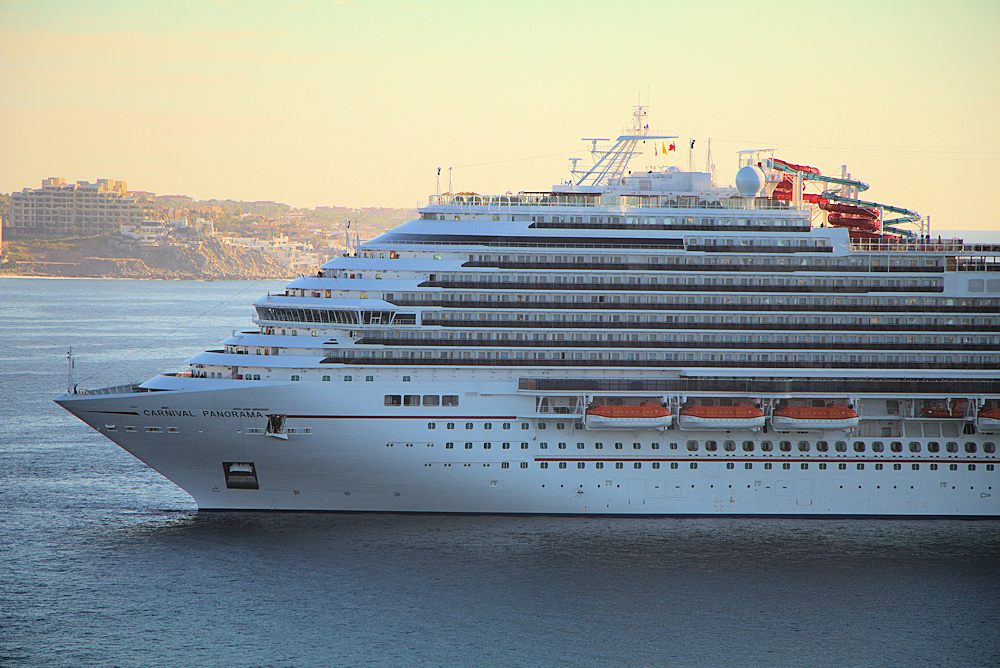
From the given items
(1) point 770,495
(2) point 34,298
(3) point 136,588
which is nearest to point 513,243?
(1) point 770,495

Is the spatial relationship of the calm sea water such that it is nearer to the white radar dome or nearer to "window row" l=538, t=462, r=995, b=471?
"window row" l=538, t=462, r=995, b=471

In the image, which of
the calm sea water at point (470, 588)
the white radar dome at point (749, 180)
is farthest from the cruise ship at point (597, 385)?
the white radar dome at point (749, 180)

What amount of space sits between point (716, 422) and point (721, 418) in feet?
0.68

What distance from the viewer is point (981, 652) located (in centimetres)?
2436

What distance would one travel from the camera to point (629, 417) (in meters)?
31.4

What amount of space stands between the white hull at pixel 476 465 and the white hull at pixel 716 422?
30.4 inches

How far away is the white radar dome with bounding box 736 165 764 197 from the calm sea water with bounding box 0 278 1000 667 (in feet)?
37.4

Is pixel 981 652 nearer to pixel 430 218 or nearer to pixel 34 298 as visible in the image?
pixel 430 218

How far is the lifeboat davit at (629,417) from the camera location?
103 feet

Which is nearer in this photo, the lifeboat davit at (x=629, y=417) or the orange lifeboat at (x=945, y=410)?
the lifeboat davit at (x=629, y=417)

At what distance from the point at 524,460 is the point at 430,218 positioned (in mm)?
8848

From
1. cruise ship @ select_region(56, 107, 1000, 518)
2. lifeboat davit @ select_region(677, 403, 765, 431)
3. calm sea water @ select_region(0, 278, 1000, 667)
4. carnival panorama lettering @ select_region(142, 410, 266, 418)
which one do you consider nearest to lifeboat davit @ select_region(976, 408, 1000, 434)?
cruise ship @ select_region(56, 107, 1000, 518)

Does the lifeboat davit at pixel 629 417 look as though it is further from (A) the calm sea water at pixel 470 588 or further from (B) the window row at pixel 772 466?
(A) the calm sea water at pixel 470 588

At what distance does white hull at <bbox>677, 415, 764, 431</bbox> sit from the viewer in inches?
1239
